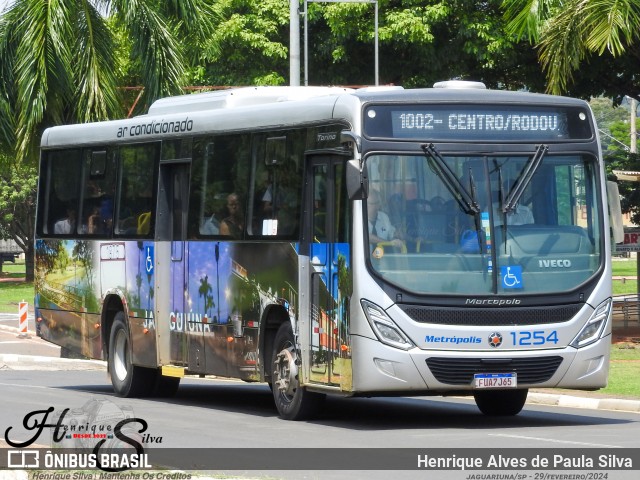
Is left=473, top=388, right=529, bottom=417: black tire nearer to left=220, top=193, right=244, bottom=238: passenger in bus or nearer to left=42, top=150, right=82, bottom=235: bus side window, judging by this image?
left=220, top=193, right=244, bottom=238: passenger in bus

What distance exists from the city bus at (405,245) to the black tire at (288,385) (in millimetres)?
22

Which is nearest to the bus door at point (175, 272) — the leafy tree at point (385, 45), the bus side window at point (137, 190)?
the bus side window at point (137, 190)

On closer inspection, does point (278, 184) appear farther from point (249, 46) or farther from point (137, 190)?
point (249, 46)

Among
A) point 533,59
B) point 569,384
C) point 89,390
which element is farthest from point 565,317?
point 533,59

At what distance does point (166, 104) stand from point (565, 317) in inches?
266

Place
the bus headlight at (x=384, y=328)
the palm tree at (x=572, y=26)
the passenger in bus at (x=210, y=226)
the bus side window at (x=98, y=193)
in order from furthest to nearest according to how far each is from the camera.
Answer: the palm tree at (x=572, y=26) → the bus side window at (x=98, y=193) → the passenger in bus at (x=210, y=226) → the bus headlight at (x=384, y=328)

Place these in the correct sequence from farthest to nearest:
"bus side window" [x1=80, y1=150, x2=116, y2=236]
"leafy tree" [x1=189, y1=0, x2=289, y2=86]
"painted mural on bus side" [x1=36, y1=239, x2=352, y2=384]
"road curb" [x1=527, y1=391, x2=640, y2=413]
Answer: "leafy tree" [x1=189, y1=0, x2=289, y2=86], "bus side window" [x1=80, y1=150, x2=116, y2=236], "road curb" [x1=527, y1=391, x2=640, y2=413], "painted mural on bus side" [x1=36, y1=239, x2=352, y2=384]

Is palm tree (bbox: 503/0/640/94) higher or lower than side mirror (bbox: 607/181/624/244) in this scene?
higher

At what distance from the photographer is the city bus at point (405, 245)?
46.6 feet

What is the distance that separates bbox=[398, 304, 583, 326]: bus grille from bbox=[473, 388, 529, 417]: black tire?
1.55 m

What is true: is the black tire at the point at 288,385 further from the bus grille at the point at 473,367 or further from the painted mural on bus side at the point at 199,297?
the bus grille at the point at 473,367

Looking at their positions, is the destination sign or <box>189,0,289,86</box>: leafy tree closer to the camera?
the destination sign

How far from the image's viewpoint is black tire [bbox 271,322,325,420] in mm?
15267

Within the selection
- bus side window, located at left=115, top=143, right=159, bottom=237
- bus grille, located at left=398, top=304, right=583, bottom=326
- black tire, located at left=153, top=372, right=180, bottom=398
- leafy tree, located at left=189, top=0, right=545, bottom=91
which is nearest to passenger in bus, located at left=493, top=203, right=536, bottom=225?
bus grille, located at left=398, top=304, right=583, bottom=326
